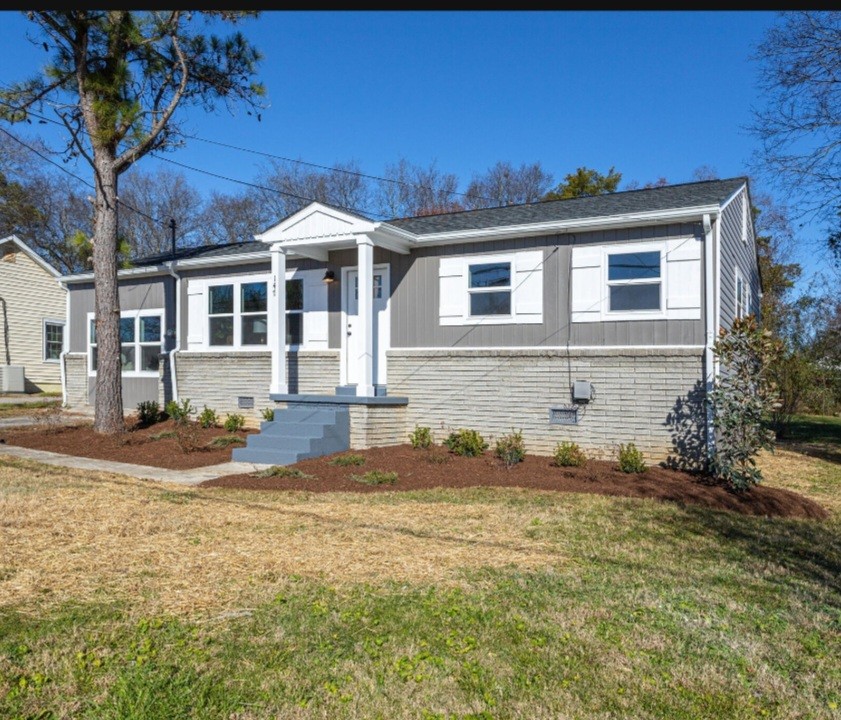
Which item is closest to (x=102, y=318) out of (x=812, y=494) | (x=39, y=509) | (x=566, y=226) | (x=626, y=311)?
(x=39, y=509)

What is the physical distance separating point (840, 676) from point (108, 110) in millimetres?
12667

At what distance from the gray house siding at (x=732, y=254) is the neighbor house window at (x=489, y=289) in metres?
3.18

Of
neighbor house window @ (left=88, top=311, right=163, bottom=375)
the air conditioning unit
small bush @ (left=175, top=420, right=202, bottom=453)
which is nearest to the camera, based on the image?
small bush @ (left=175, top=420, right=202, bottom=453)

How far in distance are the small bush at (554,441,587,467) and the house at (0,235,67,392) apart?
19.3 metres

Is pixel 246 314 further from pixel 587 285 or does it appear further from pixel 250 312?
pixel 587 285

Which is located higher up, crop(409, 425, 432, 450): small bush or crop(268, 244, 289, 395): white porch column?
crop(268, 244, 289, 395): white porch column

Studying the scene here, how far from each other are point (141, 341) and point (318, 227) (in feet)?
19.7

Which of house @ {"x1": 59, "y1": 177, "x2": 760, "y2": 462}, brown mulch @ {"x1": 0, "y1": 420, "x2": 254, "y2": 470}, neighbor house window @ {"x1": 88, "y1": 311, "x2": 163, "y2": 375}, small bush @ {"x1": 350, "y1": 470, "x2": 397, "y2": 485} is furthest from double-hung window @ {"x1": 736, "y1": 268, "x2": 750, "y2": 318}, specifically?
neighbor house window @ {"x1": 88, "y1": 311, "x2": 163, "y2": 375}

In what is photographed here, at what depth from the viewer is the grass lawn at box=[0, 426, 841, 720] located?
312cm

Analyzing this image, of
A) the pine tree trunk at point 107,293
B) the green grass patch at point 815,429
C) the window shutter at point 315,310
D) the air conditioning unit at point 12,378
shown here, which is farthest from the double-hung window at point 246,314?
the air conditioning unit at point 12,378

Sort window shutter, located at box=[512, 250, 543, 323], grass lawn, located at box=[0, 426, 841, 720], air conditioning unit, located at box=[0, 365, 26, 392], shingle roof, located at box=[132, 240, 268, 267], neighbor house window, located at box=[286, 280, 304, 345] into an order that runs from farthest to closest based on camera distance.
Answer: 1. air conditioning unit, located at box=[0, 365, 26, 392]
2. shingle roof, located at box=[132, 240, 268, 267]
3. neighbor house window, located at box=[286, 280, 304, 345]
4. window shutter, located at box=[512, 250, 543, 323]
5. grass lawn, located at box=[0, 426, 841, 720]

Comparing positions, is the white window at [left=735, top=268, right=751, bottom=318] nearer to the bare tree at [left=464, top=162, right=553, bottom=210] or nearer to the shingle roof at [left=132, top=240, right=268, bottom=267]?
the shingle roof at [left=132, top=240, right=268, bottom=267]

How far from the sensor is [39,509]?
21.4 ft

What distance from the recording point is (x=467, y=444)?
10.5 metres
